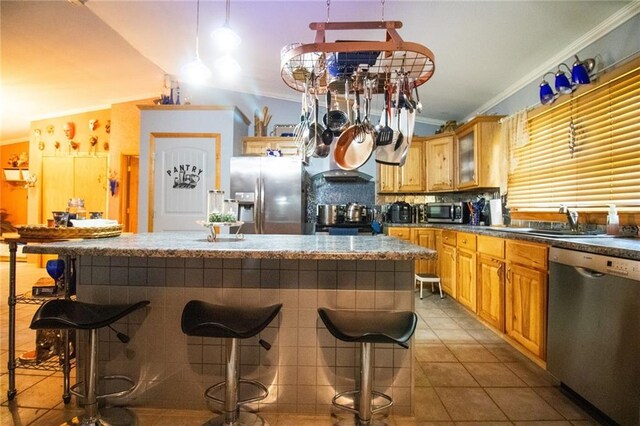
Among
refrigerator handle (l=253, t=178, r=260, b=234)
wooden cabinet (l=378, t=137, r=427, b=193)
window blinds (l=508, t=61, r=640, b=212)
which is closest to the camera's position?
window blinds (l=508, t=61, r=640, b=212)

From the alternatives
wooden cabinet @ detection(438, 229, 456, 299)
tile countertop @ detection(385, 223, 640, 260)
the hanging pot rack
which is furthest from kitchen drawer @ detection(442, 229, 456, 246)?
the hanging pot rack

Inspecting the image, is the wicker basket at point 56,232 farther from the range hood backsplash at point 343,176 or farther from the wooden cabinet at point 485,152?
the wooden cabinet at point 485,152

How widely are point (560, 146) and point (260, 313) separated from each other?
2.95 meters

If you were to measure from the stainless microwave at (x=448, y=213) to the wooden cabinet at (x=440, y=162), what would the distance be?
295mm

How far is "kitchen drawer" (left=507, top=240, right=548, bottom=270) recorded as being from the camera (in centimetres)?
210


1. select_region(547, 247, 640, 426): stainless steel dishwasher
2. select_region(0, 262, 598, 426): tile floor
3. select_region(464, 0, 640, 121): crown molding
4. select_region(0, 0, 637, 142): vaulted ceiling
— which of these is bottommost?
select_region(0, 262, 598, 426): tile floor

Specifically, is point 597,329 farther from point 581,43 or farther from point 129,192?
point 129,192

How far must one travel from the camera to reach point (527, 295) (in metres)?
2.26

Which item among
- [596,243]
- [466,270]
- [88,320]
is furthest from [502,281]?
[88,320]

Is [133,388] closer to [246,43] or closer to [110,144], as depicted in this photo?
[246,43]

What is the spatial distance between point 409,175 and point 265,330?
3.54m

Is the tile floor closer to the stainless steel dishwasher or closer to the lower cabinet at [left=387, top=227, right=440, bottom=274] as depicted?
the stainless steel dishwasher

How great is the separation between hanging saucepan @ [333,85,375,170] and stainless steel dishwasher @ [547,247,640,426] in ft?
4.27

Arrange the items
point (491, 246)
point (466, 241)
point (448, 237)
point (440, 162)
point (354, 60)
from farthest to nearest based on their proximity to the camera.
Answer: point (440, 162)
point (448, 237)
point (466, 241)
point (491, 246)
point (354, 60)
